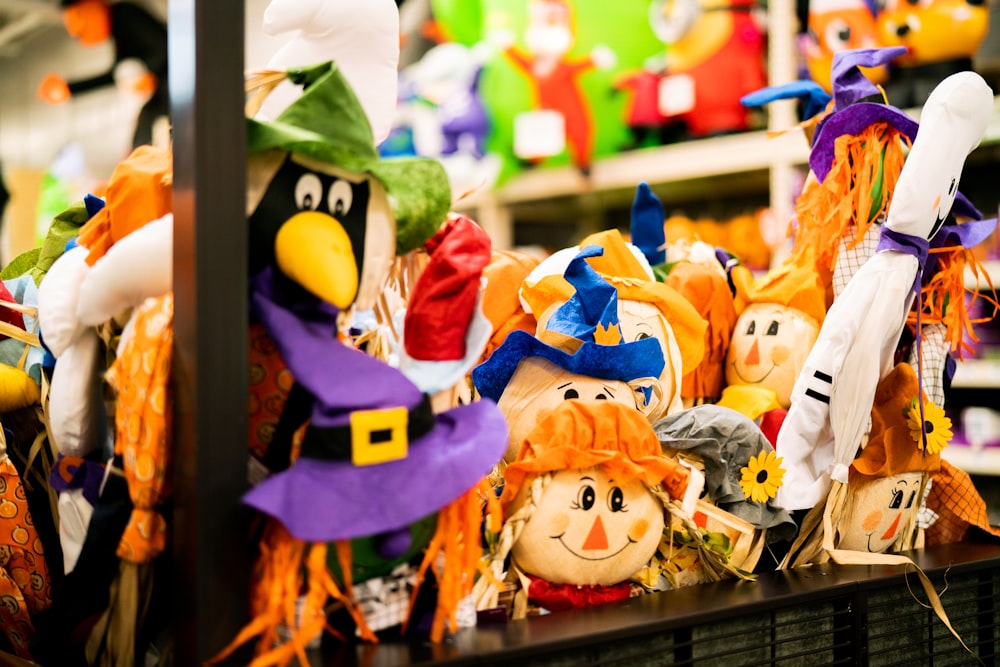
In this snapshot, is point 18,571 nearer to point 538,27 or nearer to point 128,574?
point 128,574

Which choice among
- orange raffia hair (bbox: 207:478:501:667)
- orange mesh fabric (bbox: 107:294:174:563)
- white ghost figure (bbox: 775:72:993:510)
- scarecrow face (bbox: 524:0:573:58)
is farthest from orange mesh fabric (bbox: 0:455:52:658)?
scarecrow face (bbox: 524:0:573:58)

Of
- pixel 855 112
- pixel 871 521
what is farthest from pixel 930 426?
pixel 855 112

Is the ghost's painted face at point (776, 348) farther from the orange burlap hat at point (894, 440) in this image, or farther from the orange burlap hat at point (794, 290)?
the orange burlap hat at point (894, 440)

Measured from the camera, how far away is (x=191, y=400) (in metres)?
0.94

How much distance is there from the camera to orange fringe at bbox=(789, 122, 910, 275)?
5.06 feet

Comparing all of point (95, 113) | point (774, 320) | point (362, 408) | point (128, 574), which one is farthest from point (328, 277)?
point (95, 113)

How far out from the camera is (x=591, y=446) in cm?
122

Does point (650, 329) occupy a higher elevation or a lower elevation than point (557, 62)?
lower

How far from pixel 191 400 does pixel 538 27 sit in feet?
8.75

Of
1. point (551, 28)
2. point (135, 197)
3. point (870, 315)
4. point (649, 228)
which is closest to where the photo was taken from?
point (135, 197)

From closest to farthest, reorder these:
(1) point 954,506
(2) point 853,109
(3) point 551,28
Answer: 1. (2) point 853,109
2. (1) point 954,506
3. (3) point 551,28

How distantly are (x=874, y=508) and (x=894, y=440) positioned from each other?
0.10 m

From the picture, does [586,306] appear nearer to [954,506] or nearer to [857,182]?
[857,182]

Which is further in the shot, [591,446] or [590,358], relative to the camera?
[590,358]
